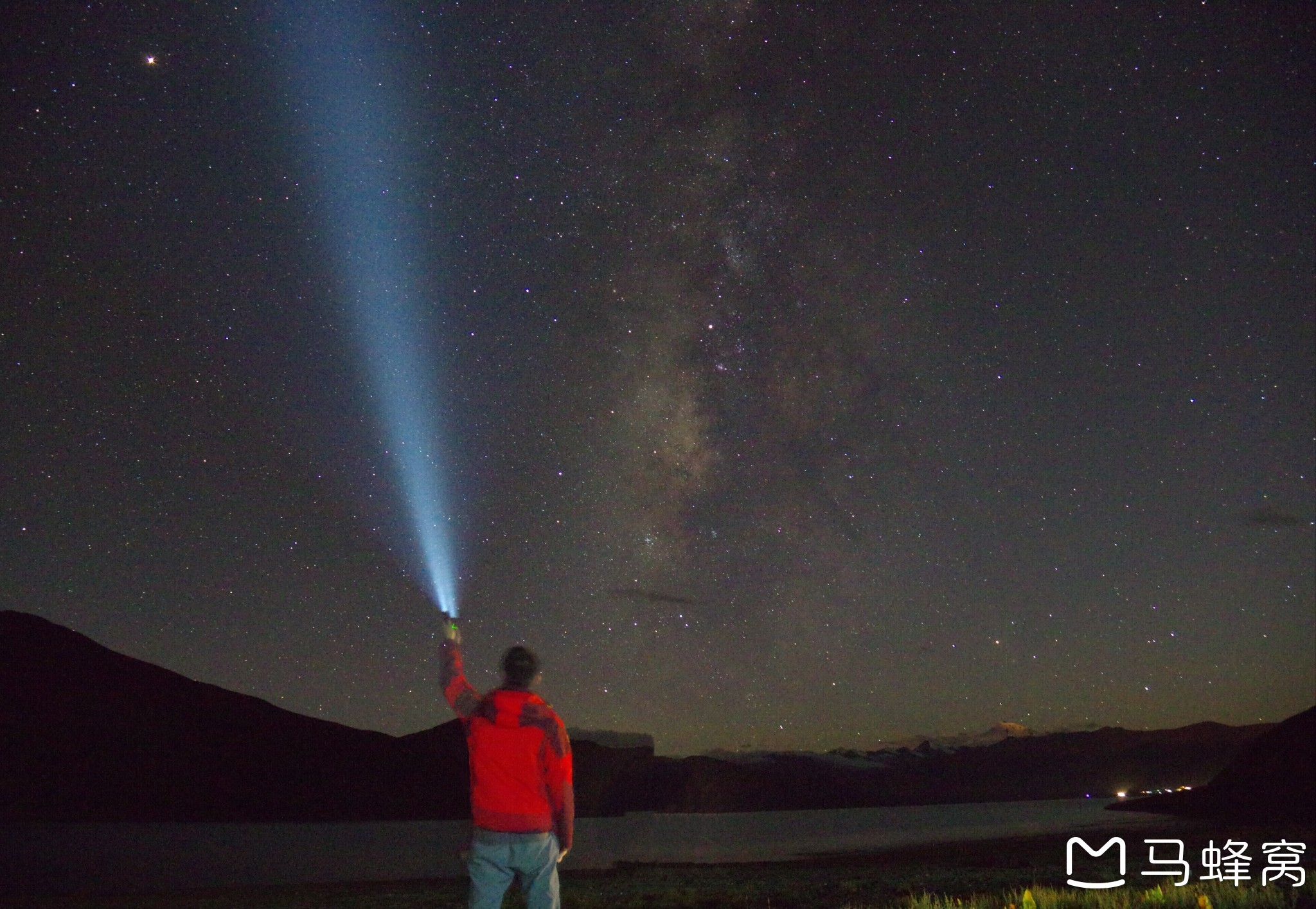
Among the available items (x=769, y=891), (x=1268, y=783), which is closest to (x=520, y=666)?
(x=769, y=891)

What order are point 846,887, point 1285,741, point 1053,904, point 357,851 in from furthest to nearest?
point 1285,741 → point 357,851 → point 846,887 → point 1053,904

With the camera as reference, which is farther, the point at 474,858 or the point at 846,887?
the point at 846,887

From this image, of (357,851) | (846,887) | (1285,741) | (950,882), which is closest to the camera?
(846,887)

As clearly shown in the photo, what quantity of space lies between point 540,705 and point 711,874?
31788 millimetres

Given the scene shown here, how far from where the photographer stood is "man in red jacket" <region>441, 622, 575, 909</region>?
4004 mm

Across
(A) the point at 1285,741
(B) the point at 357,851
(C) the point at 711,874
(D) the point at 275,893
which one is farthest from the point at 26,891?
(A) the point at 1285,741

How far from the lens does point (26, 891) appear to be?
3125cm

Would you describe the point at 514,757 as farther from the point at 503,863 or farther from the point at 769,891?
the point at 769,891

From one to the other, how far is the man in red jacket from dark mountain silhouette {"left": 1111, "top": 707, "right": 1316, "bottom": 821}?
97.3 meters

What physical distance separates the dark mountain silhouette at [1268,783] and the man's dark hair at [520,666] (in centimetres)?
9762

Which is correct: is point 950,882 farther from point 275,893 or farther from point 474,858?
point 474,858

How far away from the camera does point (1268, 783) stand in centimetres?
9544

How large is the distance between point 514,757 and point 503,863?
0.50 metres

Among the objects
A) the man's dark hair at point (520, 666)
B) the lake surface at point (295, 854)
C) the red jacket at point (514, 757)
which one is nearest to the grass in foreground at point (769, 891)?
the red jacket at point (514, 757)
